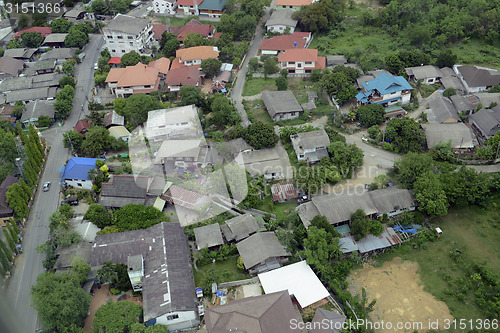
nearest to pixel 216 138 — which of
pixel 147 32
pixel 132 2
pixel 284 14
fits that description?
pixel 147 32

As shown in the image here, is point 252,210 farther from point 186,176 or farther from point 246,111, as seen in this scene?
point 246,111

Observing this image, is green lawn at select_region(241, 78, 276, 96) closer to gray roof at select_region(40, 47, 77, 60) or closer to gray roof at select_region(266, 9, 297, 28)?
gray roof at select_region(266, 9, 297, 28)

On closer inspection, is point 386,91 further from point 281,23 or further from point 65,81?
point 65,81

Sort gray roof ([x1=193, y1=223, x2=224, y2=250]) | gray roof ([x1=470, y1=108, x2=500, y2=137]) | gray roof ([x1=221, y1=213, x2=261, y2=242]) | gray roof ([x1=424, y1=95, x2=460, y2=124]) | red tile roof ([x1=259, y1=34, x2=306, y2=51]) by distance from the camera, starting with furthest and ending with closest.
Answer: red tile roof ([x1=259, y1=34, x2=306, y2=51]) < gray roof ([x1=424, y1=95, x2=460, y2=124]) < gray roof ([x1=470, y1=108, x2=500, y2=137]) < gray roof ([x1=221, y1=213, x2=261, y2=242]) < gray roof ([x1=193, y1=223, x2=224, y2=250])

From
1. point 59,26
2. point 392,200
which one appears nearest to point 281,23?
point 59,26

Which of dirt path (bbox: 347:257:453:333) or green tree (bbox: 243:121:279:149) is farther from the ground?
green tree (bbox: 243:121:279:149)

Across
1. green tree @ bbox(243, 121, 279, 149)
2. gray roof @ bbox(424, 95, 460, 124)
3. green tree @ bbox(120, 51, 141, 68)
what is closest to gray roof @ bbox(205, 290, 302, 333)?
green tree @ bbox(243, 121, 279, 149)
